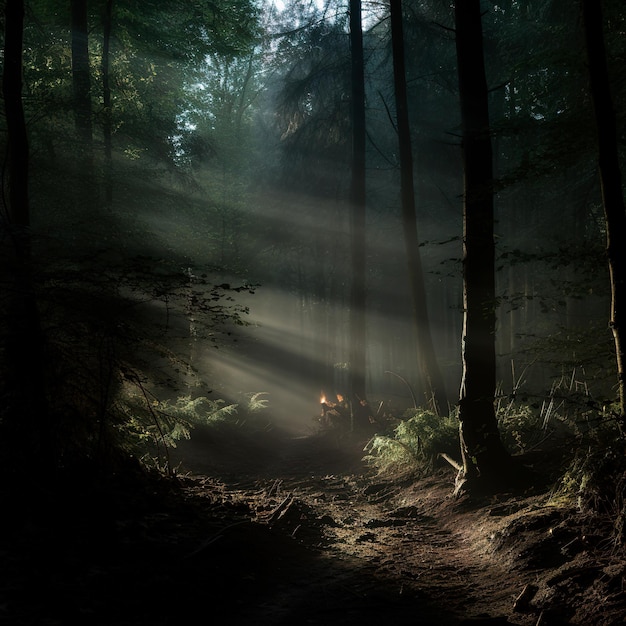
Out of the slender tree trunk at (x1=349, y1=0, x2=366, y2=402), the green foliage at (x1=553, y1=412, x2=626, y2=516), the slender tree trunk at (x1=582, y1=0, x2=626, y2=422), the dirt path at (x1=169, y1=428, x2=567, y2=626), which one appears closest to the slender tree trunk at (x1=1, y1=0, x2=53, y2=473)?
the dirt path at (x1=169, y1=428, x2=567, y2=626)

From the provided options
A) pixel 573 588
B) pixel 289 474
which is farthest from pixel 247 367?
pixel 573 588

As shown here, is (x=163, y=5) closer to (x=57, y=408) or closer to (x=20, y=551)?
(x=57, y=408)

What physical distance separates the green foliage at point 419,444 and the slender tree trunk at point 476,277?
1.76m

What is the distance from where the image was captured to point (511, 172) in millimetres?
5883

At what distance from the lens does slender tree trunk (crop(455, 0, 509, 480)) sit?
7.58 meters

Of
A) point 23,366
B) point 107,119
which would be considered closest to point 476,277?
point 23,366

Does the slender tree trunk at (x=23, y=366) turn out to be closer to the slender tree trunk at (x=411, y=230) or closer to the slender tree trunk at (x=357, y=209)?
the slender tree trunk at (x=411, y=230)

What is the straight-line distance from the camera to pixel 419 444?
9953 millimetres

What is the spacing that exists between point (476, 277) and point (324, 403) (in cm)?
1199

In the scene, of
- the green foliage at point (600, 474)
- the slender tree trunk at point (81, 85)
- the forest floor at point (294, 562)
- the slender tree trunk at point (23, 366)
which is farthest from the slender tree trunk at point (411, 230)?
the slender tree trunk at point (23, 366)

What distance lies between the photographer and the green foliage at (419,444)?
962cm

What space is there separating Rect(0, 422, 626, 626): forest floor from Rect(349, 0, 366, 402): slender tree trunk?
8.38 meters

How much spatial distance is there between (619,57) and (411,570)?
712 cm

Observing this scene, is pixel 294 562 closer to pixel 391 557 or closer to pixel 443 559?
pixel 391 557
